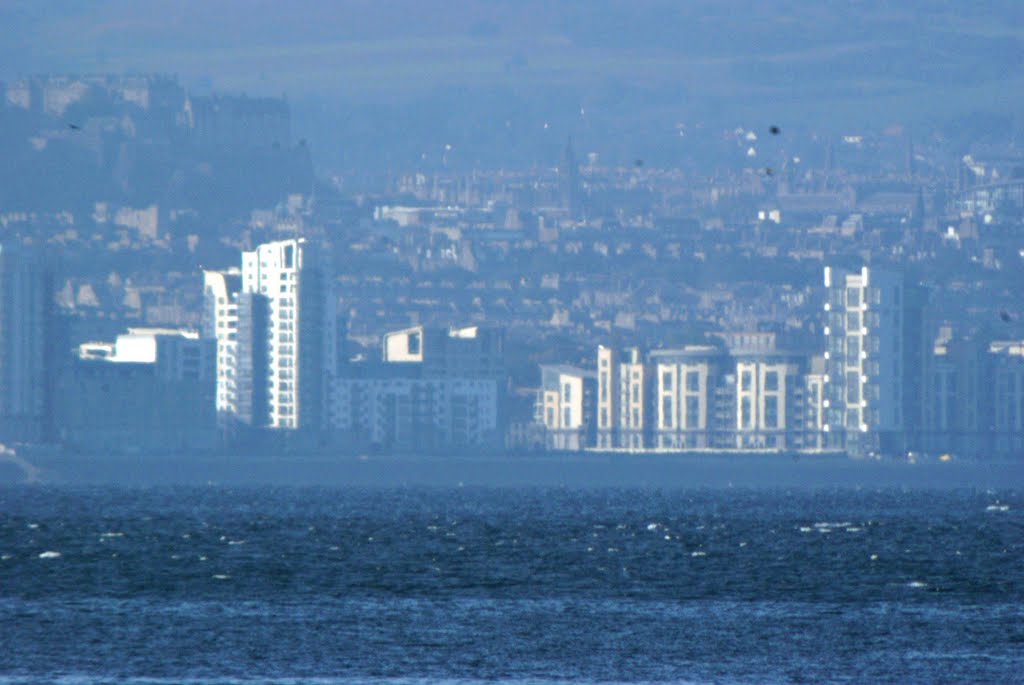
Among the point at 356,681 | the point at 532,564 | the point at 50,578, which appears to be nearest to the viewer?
the point at 356,681

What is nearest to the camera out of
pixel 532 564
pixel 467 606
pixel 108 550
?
pixel 467 606

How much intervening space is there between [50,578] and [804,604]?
24252 mm

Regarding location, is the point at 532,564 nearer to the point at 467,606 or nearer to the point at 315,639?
the point at 467,606

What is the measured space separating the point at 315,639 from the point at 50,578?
22.2 m

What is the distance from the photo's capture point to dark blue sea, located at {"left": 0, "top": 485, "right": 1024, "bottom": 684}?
5441 centimetres

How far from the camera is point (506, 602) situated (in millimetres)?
71062

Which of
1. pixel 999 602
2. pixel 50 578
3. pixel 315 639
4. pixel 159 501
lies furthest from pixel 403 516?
pixel 315 639

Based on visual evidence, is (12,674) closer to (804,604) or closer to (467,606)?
(467,606)

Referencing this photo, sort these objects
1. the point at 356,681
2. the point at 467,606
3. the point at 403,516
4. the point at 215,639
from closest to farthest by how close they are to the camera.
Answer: the point at 356,681, the point at 215,639, the point at 467,606, the point at 403,516

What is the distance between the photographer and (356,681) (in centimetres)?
5134

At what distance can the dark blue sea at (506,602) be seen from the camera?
54.4 meters

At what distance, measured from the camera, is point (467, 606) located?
69.6m

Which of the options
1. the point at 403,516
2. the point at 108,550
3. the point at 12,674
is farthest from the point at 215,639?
the point at 403,516

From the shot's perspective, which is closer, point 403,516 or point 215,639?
point 215,639
